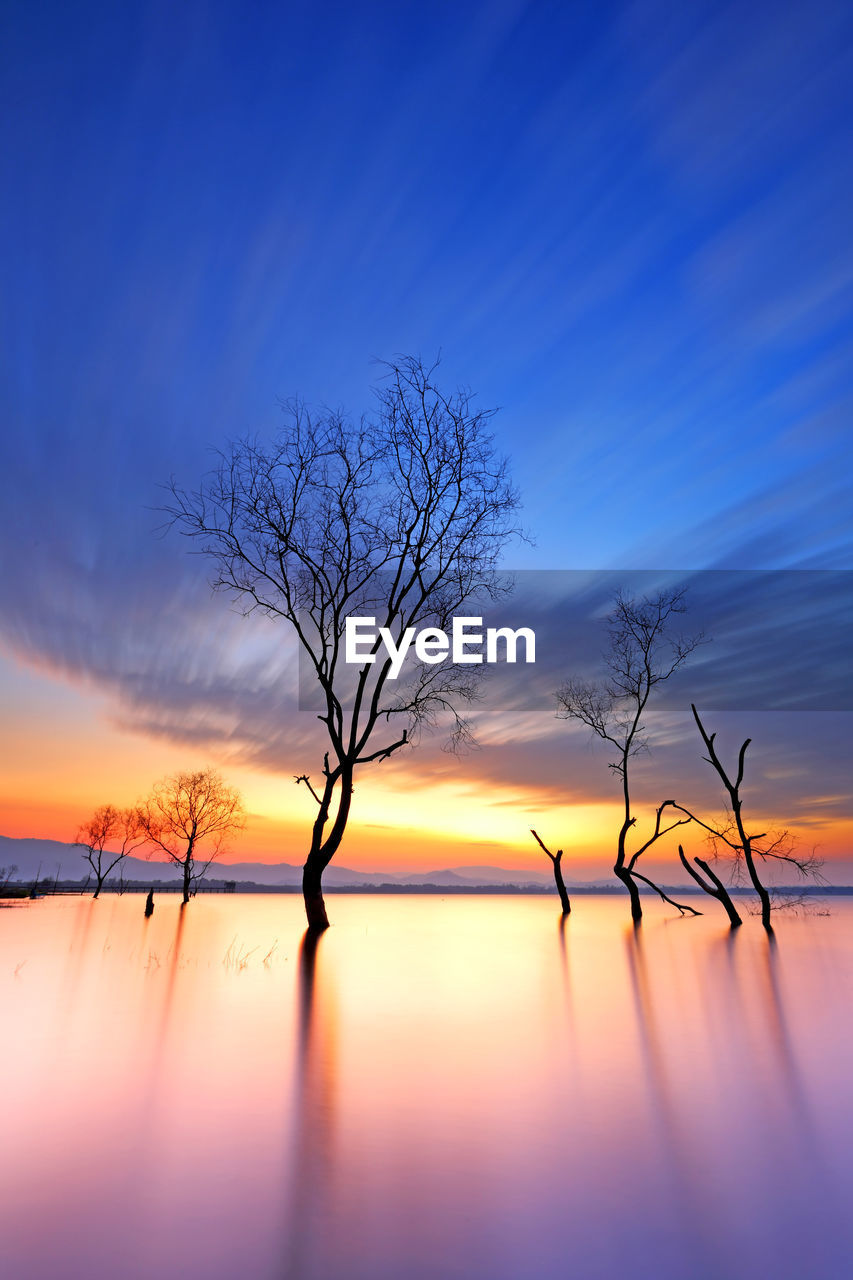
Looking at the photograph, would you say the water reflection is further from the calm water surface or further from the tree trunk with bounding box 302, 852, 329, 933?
the tree trunk with bounding box 302, 852, 329, 933

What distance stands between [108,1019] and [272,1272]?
6457 millimetres

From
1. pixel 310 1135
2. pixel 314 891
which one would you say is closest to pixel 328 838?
pixel 314 891

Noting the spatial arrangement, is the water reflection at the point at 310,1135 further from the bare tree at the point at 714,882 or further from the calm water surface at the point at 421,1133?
the bare tree at the point at 714,882

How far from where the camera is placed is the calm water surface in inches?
112

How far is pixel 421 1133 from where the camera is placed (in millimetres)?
4293

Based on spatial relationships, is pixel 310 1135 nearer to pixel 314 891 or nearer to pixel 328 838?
pixel 328 838

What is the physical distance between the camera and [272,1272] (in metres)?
2.62

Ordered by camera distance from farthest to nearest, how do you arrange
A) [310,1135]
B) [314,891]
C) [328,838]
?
1. [314,891]
2. [328,838]
3. [310,1135]

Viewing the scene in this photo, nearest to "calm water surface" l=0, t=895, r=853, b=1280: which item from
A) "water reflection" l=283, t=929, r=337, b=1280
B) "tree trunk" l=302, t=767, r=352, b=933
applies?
"water reflection" l=283, t=929, r=337, b=1280

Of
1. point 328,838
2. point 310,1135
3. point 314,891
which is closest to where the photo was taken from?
point 310,1135

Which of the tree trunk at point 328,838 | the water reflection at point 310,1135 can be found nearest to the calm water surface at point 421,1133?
the water reflection at point 310,1135

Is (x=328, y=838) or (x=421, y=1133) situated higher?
(x=328, y=838)

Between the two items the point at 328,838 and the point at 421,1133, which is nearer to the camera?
the point at 421,1133

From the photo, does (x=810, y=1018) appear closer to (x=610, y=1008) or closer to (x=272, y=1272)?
(x=610, y=1008)
